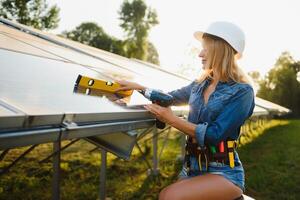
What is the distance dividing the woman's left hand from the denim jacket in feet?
0.74

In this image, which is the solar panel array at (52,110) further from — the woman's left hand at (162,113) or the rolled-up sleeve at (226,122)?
the rolled-up sleeve at (226,122)

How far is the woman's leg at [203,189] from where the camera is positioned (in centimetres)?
276

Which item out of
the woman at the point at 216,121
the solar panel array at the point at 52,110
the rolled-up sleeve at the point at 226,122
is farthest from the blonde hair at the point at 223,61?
the solar panel array at the point at 52,110

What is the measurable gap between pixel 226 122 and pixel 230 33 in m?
0.75

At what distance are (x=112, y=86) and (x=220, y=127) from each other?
105 centimetres

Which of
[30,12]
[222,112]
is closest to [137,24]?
[30,12]

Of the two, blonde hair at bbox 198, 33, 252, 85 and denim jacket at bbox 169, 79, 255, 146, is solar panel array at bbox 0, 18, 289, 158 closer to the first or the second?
denim jacket at bbox 169, 79, 255, 146

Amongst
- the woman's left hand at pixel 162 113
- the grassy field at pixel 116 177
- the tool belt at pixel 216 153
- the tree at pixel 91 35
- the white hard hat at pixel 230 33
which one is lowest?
the grassy field at pixel 116 177

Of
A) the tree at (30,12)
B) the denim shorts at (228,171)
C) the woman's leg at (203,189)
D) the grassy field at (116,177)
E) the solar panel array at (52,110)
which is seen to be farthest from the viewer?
the tree at (30,12)

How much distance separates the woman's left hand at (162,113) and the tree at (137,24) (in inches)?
1562

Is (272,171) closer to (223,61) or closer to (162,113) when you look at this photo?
(223,61)

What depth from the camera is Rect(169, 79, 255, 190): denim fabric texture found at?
9.11 ft

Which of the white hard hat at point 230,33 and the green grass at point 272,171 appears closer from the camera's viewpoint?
the white hard hat at point 230,33

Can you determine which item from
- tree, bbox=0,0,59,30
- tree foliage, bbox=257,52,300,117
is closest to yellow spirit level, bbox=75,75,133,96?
tree, bbox=0,0,59,30
